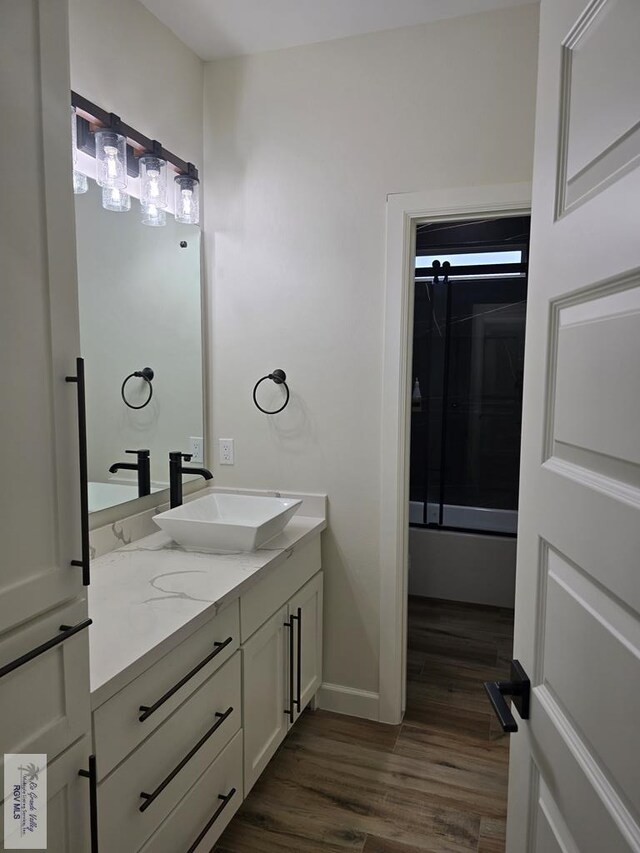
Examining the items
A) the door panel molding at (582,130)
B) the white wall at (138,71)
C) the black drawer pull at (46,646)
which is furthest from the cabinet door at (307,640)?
the white wall at (138,71)

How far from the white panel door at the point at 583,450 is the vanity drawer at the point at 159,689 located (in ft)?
2.63

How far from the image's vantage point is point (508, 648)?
120 inches

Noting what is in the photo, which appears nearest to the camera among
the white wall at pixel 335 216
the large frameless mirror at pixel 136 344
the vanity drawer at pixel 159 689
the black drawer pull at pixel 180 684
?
the vanity drawer at pixel 159 689

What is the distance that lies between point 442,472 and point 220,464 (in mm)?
2178

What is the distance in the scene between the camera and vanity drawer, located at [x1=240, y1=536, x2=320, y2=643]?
1771mm

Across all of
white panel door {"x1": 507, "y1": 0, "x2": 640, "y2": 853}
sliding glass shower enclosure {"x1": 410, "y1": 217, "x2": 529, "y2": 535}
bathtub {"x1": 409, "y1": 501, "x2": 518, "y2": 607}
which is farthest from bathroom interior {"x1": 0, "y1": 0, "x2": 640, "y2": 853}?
sliding glass shower enclosure {"x1": 410, "y1": 217, "x2": 529, "y2": 535}

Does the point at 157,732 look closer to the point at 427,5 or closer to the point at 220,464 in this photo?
the point at 220,464

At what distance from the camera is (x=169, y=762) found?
4.56 feet

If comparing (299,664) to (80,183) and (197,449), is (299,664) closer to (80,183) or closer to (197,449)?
(197,449)

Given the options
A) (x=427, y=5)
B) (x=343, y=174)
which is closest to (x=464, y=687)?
(x=343, y=174)

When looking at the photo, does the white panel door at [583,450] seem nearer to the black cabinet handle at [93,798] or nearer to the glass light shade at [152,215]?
the black cabinet handle at [93,798]

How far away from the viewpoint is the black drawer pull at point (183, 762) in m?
1.29

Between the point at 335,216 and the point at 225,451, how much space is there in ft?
3.70

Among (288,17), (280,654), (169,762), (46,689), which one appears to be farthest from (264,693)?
(288,17)
